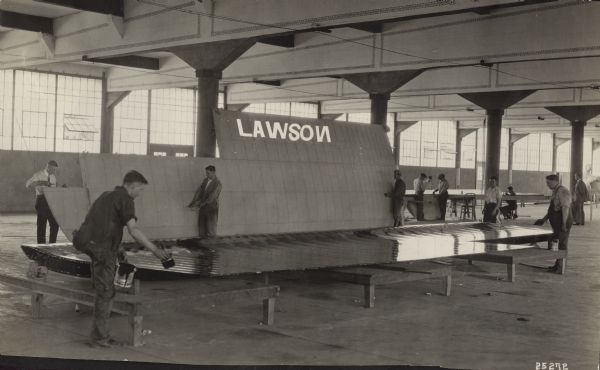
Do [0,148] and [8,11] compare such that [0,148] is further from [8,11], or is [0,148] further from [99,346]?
[99,346]

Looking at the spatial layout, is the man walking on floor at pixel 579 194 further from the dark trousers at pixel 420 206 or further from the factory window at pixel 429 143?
the factory window at pixel 429 143

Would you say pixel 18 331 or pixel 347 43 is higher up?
pixel 347 43

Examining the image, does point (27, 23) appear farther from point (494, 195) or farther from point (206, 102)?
point (494, 195)

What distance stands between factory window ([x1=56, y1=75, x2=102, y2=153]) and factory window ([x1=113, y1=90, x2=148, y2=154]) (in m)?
0.94

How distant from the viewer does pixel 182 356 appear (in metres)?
6.71

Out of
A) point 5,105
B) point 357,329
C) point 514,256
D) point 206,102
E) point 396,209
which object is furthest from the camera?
point 5,105

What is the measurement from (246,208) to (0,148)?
55.4ft

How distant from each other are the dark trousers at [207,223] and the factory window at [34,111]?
1611cm

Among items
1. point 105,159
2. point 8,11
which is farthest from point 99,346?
point 8,11

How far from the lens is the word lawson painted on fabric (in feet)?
45.6

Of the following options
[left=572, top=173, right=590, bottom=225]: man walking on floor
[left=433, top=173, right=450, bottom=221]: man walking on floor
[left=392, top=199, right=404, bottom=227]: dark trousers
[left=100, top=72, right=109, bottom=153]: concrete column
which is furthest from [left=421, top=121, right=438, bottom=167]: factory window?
[left=392, top=199, right=404, bottom=227]: dark trousers

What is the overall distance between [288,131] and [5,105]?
53.8ft

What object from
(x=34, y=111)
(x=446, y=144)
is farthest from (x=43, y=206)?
(x=446, y=144)

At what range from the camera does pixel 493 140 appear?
27234 millimetres
